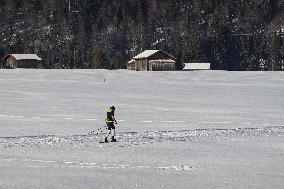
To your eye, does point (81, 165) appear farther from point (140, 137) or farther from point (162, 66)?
point (162, 66)

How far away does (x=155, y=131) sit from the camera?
19750 millimetres

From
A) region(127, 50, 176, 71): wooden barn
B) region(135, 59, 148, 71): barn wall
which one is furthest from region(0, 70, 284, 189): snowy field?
region(135, 59, 148, 71): barn wall

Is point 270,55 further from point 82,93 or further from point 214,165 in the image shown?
point 214,165

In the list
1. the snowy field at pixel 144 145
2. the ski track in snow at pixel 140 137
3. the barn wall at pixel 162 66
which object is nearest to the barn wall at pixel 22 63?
the barn wall at pixel 162 66

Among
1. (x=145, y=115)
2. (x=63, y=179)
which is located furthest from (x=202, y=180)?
(x=145, y=115)

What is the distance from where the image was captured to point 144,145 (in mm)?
16625

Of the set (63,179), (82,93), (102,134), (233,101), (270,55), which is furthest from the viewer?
(270,55)

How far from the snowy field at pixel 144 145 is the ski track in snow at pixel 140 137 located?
1.3 inches

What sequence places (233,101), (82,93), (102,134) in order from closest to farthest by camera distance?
(102,134) → (233,101) → (82,93)

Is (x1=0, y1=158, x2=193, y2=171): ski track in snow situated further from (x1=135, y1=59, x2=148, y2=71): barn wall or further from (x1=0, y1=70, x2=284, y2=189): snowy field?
(x1=135, y1=59, x2=148, y2=71): barn wall

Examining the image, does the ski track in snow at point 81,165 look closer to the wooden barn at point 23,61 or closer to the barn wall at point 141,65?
the barn wall at point 141,65

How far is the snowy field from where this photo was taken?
39.7 feet

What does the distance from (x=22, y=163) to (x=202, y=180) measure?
483cm

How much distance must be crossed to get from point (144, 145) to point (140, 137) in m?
1.60
